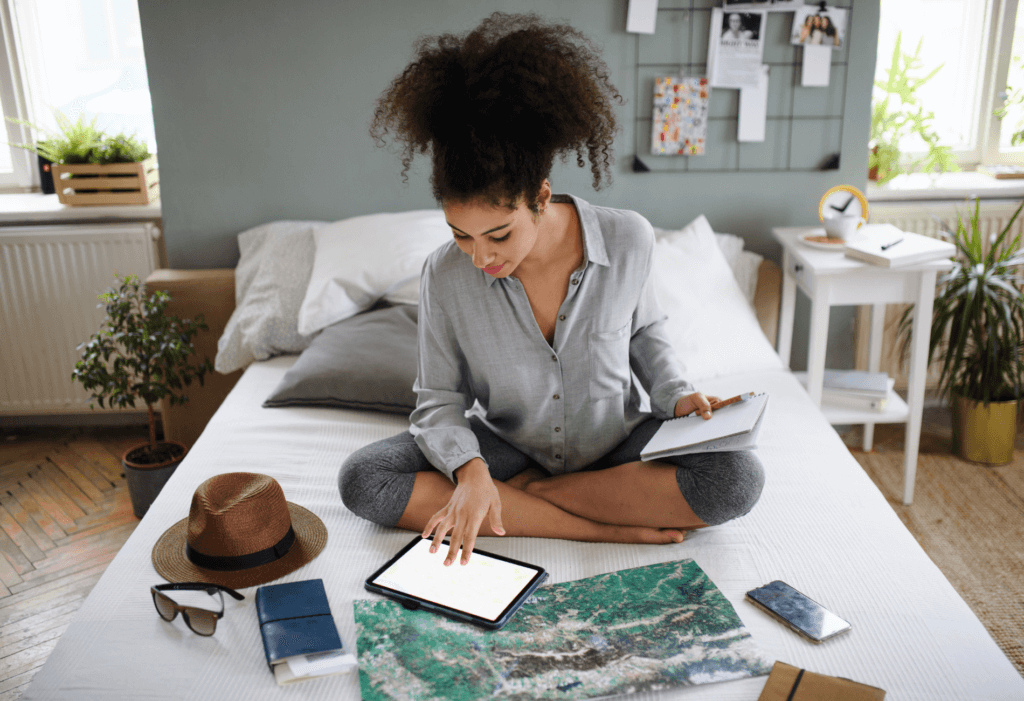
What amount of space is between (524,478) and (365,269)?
879 millimetres

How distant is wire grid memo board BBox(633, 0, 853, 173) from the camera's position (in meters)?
2.32

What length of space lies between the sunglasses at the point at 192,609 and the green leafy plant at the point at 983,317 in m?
1.96

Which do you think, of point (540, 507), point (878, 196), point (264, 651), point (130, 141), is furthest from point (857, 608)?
point (130, 141)

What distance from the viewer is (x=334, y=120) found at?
2402 mm

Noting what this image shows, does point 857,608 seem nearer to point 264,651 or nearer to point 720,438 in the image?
point 720,438

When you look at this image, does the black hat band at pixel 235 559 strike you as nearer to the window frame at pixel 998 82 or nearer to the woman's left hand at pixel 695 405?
the woman's left hand at pixel 695 405

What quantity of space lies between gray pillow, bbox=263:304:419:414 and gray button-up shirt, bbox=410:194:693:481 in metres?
0.39

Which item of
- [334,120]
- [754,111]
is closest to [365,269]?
[334,120]

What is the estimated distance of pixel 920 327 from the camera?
82.7 inches

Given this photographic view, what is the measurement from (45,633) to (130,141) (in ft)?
4.98

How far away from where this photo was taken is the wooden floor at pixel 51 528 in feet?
5.74

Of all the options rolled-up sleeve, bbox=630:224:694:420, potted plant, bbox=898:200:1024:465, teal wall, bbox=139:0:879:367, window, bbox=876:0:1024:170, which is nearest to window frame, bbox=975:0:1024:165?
window, bbox=876:0:1024:170

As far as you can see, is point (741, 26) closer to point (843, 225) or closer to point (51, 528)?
point (843, 225)

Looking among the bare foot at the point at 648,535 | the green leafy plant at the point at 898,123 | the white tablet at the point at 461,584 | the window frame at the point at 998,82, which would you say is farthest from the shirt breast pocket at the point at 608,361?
the window frame at the point at 998,82
